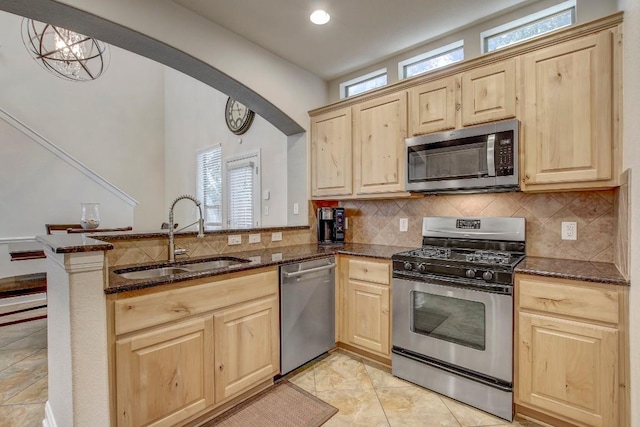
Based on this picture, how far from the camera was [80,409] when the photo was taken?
53.3 inches

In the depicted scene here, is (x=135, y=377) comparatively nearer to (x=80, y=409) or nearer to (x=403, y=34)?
(x=80, y=409)

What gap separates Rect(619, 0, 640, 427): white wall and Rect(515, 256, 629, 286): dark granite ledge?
0.12 m

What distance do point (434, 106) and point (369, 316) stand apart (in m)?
1.79

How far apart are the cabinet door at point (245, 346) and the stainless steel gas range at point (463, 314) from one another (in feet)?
3.10

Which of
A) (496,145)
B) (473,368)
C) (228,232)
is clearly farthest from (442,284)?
(228,232)

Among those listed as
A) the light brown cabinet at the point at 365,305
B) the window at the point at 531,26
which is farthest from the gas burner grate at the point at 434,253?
the window at the point at 531,26

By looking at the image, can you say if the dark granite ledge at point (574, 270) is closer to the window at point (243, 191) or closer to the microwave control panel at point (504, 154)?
the microwave control panel at point (504, 154)

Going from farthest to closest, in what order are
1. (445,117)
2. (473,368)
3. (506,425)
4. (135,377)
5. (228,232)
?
1. (228,232)
2. (445,117)
3. (473,368)
4. (506,425)
5. (135,377)

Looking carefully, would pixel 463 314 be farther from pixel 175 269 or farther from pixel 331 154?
pixel 175 269

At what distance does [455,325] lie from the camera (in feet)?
6.77

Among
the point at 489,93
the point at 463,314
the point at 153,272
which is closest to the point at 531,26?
the point at 489,93

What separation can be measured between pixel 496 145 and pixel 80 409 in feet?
8.97

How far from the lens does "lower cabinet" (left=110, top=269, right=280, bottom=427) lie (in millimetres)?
1500

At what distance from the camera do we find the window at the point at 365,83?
3.13 m
